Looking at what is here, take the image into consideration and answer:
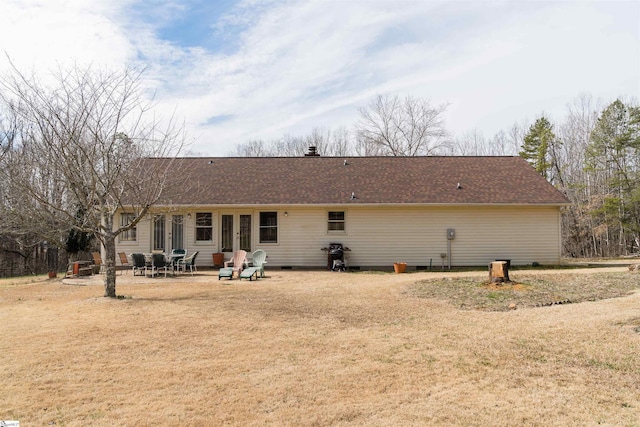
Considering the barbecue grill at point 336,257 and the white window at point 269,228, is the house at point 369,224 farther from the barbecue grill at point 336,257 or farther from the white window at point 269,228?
the barbecue grill at point 336,257

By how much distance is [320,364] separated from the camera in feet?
19.0

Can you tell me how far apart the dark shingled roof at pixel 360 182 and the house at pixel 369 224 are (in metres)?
0.08

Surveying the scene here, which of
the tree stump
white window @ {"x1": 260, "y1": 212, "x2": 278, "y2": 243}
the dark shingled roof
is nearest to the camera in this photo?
the tree stump

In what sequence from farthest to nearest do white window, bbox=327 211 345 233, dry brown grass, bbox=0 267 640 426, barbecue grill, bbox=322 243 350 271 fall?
white window, bbox=327 211 345 233 < barbecue grill, bbox=322 243 350 271 < dry brown grass, bbox=0 267 640 426

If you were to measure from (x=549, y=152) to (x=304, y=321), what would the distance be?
35333 millimetres

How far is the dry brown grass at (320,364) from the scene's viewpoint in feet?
14.4

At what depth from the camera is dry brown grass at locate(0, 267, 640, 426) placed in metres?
4.40

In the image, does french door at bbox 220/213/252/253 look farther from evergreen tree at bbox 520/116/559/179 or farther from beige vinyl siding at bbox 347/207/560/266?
evergreen tree at bbox 520/116/559/179

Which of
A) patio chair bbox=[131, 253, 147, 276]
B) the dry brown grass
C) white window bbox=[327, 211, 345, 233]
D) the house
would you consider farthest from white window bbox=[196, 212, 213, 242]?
the dry brown grass

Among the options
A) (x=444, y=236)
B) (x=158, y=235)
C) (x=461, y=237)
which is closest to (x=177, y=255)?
(x=158, y=235)

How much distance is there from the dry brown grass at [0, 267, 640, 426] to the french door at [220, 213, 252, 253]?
8.81m

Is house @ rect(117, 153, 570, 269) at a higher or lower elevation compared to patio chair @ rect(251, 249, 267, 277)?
higher

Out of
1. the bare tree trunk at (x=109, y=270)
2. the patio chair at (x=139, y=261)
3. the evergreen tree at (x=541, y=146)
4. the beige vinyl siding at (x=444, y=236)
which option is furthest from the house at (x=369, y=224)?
the evergreen tree at (x=541, y=146)

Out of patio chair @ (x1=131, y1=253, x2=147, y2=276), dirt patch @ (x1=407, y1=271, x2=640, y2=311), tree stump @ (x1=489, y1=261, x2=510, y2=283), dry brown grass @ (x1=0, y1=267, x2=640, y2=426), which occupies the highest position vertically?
patio chair @ (x1=131, y1=253, x2=147, y2=276)
